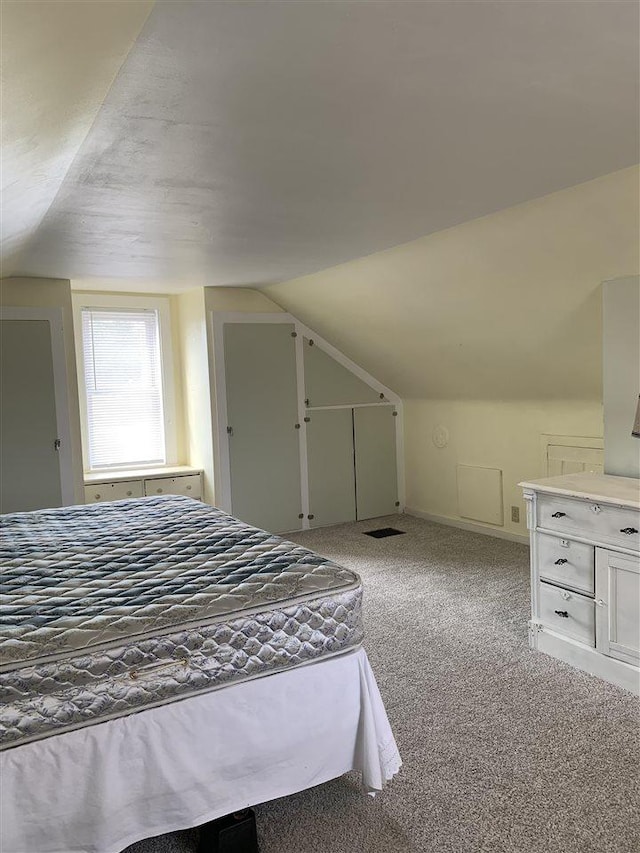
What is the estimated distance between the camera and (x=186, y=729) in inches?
67.7

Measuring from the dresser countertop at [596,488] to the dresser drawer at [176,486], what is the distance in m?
3.11

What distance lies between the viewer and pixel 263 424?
17.7ft

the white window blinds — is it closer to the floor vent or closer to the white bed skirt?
the floor vent

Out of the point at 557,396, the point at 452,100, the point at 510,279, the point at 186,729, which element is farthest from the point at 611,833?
the point at 557,396

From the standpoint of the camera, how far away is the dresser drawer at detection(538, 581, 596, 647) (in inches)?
110

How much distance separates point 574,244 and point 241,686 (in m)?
2.48

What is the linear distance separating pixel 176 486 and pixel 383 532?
5.99 feet

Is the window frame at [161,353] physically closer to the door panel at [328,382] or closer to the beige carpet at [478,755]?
the door panel at [328,382]

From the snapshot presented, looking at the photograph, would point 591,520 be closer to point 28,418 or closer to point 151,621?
point 151,621

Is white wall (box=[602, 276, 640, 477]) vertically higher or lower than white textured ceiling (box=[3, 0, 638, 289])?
lower

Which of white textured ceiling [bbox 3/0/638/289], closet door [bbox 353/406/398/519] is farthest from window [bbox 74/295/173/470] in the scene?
white textured ceiling [bbox 3/0/638/289]

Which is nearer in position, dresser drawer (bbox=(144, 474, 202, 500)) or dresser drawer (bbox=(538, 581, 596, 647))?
dresser drawer (bbox=(538, 581, 596, 647))

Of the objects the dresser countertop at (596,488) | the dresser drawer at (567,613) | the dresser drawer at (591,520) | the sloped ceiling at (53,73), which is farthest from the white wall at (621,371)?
the sloped ceiling at (53,73)

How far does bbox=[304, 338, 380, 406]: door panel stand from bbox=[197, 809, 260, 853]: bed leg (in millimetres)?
4047
